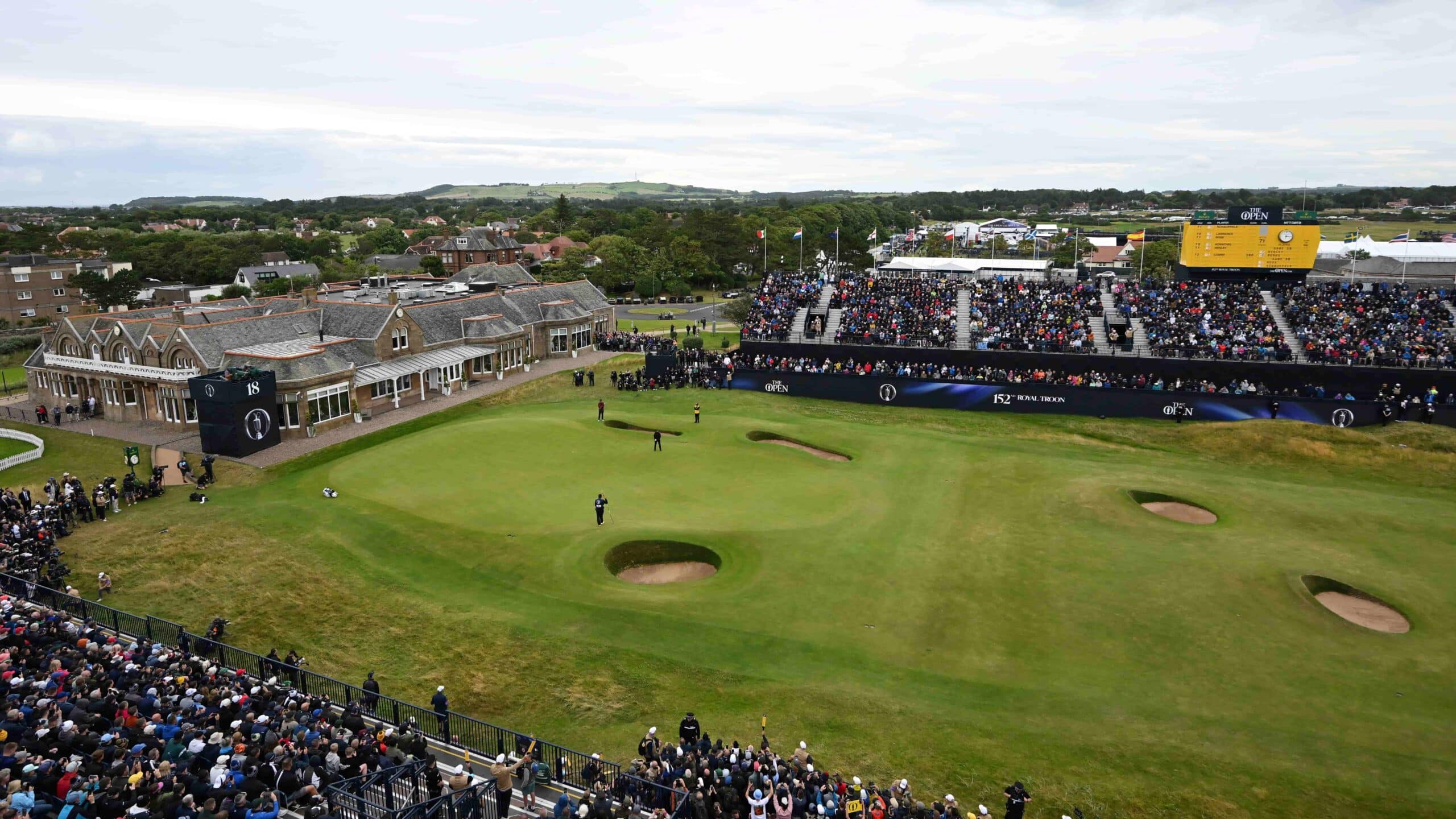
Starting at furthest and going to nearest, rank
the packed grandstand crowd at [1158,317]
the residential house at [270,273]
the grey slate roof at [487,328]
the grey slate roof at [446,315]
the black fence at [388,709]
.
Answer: the residential house at [270,273] → the grey slate roof at [487,328] → the grey slate roof at [446,315] → the packed grandstand crowd at [1158,317] → the black fence at [388,709]

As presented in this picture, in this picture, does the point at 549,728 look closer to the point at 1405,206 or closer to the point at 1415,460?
the point at 1415,460

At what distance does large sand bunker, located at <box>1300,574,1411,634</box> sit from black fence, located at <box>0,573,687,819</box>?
2189 cm

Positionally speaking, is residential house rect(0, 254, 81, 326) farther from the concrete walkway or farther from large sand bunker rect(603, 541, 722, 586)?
large sand bunker rect(603, 541, 722, 586)

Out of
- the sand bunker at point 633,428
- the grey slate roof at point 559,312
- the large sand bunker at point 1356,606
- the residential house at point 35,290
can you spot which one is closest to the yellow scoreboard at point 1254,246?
the large sand bunker at point 1356,606

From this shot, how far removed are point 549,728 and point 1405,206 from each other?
244183 millimetres

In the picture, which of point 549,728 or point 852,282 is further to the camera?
point 852,282

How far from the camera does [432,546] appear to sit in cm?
2967

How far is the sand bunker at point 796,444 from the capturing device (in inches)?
1635

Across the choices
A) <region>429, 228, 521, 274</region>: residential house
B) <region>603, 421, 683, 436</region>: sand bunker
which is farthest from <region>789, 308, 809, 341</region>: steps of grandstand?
<region>429, 228, 521, 274</region>: residential house

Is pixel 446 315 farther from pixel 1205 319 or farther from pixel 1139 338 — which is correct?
pixel 1205 319

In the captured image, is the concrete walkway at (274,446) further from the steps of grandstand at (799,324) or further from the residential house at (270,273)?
the residential house at (270,273)

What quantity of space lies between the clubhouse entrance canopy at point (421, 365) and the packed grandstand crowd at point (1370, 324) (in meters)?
53.4

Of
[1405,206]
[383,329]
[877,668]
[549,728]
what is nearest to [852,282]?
[383,329]

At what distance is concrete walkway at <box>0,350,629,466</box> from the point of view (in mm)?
42250
